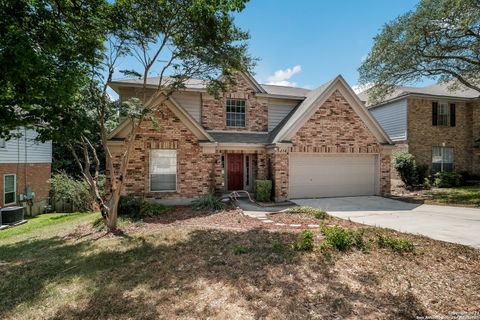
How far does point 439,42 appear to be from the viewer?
13250 millimetres

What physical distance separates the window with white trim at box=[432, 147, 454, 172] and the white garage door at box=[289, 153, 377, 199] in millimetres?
9010

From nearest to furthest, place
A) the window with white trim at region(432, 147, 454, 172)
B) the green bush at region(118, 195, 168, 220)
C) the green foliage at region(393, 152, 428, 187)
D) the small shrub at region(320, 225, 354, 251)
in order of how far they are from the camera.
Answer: the small shrub at region(320, 225, 354, 251)
the green bush at region(118, 195, 168, 220)
the green foliage at region(393, 152, 428, 187)
the window with white trim at region(432, 147, 454, 172)

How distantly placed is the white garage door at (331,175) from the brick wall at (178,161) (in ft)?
13.3

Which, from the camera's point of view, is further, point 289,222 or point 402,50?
point 402,50

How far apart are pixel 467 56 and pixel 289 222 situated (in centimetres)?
1436

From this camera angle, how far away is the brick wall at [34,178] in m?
14.5

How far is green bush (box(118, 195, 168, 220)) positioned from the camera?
10062mm

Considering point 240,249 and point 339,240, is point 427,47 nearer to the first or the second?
point 339,240

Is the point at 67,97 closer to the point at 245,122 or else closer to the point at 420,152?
the point at 245,122

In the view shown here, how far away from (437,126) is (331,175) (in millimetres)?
12193

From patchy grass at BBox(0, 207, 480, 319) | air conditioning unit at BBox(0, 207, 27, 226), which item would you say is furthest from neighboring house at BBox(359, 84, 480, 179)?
air conditioning unit at BBox(0, 207, 27, 226)

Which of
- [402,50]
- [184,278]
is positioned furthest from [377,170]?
[184,278]

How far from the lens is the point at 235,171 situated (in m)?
14.2

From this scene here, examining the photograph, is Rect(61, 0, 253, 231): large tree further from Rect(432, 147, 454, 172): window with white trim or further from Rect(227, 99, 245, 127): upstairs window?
Rect(432, 147, 454, 172): window with white trim
